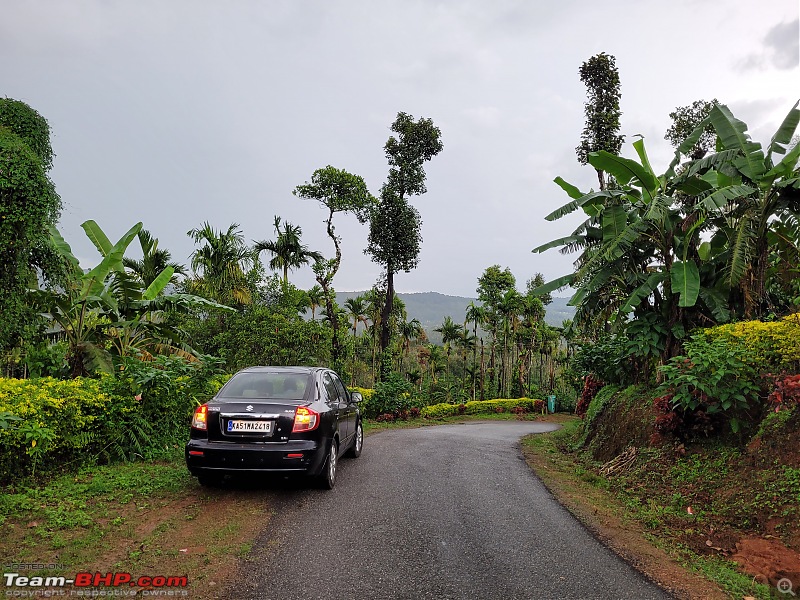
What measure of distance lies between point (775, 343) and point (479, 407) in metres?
29.4

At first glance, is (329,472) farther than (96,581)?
Yes

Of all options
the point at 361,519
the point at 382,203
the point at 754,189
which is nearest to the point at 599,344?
the point at 754,189

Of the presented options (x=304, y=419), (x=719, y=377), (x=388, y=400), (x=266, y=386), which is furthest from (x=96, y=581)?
(x=388, y=400)

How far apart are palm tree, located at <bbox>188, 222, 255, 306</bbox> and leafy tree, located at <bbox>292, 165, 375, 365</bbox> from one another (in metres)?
4.41

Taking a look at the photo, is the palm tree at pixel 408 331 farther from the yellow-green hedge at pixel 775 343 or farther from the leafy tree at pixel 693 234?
the yellow-green hedge at pixel 775 343

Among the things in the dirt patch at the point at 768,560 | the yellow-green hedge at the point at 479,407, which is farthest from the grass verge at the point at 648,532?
the yellow-green hedge at the point at 479,407

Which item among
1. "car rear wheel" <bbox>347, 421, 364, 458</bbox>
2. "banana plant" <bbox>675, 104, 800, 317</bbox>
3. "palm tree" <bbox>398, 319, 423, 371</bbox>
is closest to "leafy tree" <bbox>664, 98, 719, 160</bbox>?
"banana plant" <bbox>675, 104, 800, 317</bbox>

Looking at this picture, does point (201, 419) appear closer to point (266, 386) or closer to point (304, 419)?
point (266, 386)

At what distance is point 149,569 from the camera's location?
14.5 feet

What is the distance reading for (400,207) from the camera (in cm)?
2844

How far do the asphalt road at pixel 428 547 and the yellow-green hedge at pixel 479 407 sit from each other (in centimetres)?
2056

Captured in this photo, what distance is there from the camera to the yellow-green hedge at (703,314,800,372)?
701 cm

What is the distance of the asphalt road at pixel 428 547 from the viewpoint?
4.20m

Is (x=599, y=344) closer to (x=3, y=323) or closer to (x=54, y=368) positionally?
(x=54, y=368)
